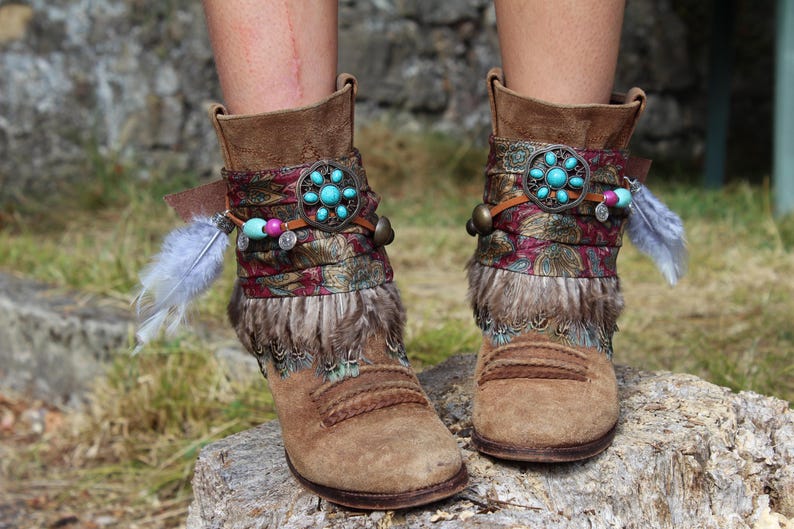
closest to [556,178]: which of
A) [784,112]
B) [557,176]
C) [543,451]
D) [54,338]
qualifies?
[557,176]

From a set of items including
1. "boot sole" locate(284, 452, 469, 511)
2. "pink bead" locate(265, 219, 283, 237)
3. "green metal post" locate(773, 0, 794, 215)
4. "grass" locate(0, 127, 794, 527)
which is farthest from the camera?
"green metal post" locate(773, 0, 794, 215)

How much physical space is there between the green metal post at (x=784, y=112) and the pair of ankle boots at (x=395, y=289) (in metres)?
2.59

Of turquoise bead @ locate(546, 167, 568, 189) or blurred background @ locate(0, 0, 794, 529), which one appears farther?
blurred background @ locate(0, 0, 794, 529)

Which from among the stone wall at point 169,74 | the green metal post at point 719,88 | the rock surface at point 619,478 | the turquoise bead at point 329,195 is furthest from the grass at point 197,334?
the green metal post at point 719,88

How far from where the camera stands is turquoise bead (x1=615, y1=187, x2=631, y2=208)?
1119mm

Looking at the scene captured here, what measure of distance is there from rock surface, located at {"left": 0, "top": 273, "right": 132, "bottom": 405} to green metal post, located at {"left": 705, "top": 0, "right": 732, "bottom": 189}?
3.37m

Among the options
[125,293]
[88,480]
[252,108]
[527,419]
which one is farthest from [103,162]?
[527,419]

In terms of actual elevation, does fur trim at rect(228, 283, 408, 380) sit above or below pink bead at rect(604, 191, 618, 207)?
below

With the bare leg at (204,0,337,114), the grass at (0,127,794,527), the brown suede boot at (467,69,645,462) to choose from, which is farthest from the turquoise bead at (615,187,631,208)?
the grass at (0,127,794,527)

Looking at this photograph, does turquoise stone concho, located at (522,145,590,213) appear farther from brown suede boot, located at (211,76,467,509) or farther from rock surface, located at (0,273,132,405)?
rock surface, located at (0,273,132,405)

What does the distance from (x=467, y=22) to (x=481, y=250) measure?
3311 mm

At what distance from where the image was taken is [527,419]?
1.00 meters

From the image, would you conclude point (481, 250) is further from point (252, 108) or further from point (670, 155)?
point (670, 155)

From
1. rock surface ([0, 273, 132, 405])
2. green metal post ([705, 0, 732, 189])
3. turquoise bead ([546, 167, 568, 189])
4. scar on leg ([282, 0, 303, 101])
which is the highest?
scar on leg ([282, 0, 303, 101])
